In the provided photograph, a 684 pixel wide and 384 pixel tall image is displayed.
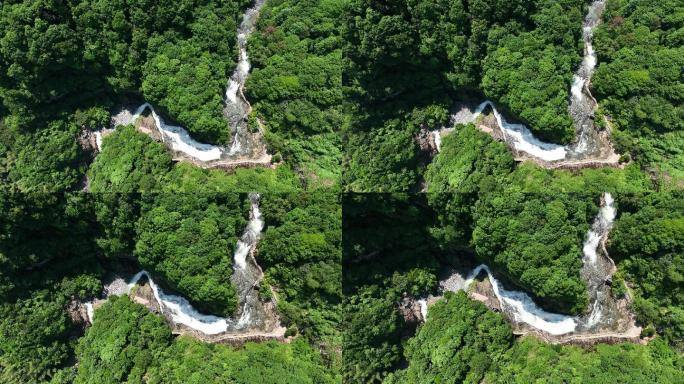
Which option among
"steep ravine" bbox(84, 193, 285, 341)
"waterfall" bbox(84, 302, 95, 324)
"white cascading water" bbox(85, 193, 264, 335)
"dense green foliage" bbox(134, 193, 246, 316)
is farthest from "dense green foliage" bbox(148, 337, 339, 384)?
"waterfall" bbox(84, 302, 95, 324)

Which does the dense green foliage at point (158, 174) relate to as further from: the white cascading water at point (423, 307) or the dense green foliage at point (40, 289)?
the white cascading water at point (423, 307)

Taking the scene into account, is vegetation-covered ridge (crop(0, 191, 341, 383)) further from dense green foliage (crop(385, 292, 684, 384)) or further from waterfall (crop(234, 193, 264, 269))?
dense green foliage (crop(385, 292, 684, 384))

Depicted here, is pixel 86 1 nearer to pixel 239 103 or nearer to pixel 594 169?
pixel 239 103

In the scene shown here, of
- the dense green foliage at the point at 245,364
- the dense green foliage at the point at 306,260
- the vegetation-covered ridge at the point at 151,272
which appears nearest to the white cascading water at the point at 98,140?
the vegetation-covered ridge at the point at 151,272

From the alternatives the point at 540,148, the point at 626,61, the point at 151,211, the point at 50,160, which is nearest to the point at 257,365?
the point at 151,211

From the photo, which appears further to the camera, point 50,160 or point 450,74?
point 50,160

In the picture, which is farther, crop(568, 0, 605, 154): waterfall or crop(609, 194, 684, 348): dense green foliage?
crop(568, 0, 605, 154): waterfall

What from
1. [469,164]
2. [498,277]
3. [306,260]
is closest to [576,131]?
[469,164]
